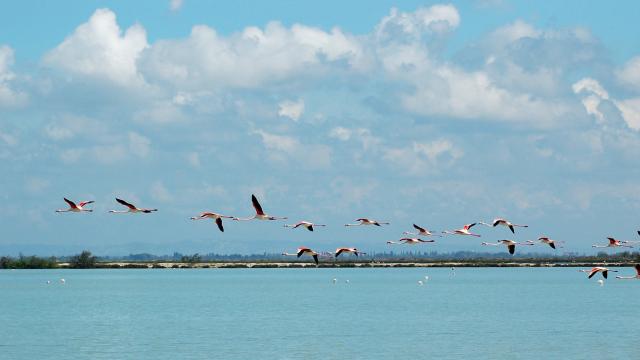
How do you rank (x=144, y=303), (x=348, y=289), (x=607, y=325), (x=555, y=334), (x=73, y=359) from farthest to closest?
1. (x=348, y=289)
2. (x=144, y=303)
3. (x=607, y=325)
4. (x=555, y=334)
5. (x=73, y=359)

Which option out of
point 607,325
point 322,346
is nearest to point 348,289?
point 607,325

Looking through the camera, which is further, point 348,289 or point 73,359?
point 348,289

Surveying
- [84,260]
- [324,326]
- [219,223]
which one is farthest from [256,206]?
[84,260]

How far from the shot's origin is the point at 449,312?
2995 inches

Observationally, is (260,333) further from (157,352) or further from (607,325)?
(607,325)

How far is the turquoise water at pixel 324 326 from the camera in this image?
2039 inches

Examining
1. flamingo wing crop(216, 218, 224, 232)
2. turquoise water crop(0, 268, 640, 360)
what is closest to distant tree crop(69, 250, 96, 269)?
turquoise water crop(0, 268, 640, 360)

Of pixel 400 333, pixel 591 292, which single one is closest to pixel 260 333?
pixel 400 333

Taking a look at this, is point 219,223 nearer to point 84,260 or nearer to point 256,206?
point 256,206

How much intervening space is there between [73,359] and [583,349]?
23.2 meters

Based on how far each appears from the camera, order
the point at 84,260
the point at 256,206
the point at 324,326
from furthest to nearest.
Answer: the point at 84,260 → the point at 324,326 → the point at 256,206

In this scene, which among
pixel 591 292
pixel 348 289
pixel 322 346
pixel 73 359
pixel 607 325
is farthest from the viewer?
pixel 348 289

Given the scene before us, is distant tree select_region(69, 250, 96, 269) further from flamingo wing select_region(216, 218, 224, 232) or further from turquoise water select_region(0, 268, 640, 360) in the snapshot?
flamingo wing select_region(216, 218, 224, 232)

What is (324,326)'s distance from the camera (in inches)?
2547
